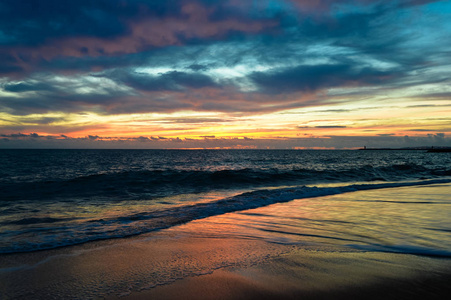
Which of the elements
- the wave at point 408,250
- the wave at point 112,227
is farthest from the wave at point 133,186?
the wave at point 408,250

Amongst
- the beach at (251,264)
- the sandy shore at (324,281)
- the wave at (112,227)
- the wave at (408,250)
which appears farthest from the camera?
the wave at (112,227)

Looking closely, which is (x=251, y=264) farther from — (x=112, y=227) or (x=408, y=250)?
(x=112, y=227)

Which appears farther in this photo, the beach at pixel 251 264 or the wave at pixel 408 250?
the wave at pixel 408 250

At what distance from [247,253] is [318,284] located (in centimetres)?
151

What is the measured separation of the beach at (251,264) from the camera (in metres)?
3.36

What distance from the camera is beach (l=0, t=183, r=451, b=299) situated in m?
3.36

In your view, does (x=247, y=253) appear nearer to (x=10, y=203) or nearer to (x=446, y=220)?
(x=446, y=220)

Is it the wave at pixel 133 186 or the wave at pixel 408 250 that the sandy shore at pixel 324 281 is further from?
the wave at pixel 133 186

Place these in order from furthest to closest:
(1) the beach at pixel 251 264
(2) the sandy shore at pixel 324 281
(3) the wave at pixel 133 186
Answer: (3) the wave at pixel 133 186 → (1) the beach at pixel 251 264 → (2) the sandy shore at pixel 324 281

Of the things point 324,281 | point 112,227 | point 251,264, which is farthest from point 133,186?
point 324,281

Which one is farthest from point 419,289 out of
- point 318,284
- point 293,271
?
point 293,271

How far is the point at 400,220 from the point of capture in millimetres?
6879

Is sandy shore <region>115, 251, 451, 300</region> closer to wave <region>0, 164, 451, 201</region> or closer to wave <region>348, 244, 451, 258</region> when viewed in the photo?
wave <region>348, 244, 451, 258</region>

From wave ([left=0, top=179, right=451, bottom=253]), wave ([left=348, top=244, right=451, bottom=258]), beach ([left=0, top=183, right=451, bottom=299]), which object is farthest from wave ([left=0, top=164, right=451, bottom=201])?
wave ([left=348, top=244, right=451, bottom=258])
